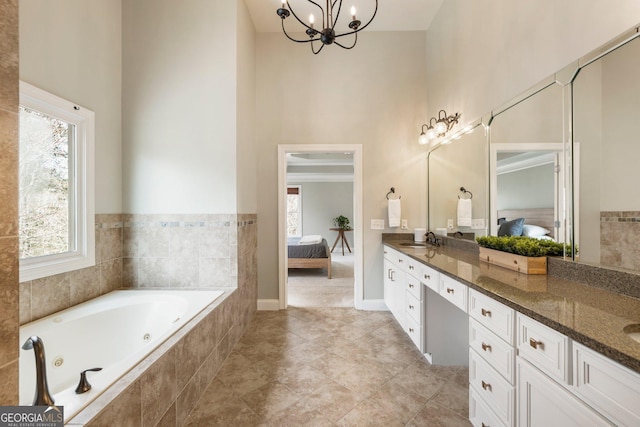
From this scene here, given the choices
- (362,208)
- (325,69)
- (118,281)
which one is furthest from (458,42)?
(118,281)

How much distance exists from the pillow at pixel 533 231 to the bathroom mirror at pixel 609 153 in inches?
8.7

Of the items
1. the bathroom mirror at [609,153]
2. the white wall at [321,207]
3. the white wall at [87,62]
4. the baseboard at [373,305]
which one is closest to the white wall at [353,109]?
the baseboard at [373,305]

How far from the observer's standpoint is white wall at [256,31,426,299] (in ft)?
10.8

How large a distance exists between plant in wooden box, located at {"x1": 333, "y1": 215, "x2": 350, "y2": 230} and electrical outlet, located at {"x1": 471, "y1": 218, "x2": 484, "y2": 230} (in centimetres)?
604

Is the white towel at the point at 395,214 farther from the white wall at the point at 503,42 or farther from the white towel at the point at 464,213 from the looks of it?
the white wall at the point at 503,42

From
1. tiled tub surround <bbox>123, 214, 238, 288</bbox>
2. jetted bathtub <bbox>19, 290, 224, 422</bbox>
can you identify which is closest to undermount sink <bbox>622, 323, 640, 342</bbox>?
jetted bathtub <bbox>19, 290, 224, 422</bbox>

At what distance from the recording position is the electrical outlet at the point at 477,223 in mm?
2229

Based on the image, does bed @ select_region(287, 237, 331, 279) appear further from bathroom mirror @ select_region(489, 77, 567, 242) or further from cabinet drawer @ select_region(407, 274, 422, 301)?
bathroom mirror @ select_region(489, 77, 567, 242)

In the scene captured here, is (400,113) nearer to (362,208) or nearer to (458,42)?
(458,42)

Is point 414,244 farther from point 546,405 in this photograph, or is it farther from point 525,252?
point 546,405

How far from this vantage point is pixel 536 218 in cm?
167

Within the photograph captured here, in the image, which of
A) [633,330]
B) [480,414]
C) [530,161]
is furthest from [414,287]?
[633,330]

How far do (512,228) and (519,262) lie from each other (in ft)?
1.11

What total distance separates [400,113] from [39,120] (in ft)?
10.9
